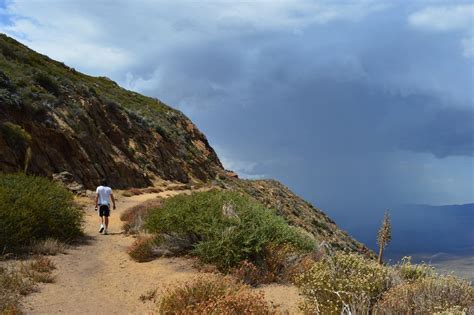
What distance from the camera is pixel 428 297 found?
19.7 feet

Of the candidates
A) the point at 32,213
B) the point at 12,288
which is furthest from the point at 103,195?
the point at 12,288

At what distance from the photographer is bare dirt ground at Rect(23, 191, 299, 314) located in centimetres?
772

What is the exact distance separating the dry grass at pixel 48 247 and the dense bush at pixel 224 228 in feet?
8.57

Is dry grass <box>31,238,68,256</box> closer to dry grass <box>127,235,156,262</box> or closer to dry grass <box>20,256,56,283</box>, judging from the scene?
dry grass <box>20,256,56,283</box>

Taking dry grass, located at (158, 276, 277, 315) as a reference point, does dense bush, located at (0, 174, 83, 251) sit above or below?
above

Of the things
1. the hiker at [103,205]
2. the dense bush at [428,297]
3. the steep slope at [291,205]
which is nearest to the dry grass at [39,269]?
the hiker at [103,205]

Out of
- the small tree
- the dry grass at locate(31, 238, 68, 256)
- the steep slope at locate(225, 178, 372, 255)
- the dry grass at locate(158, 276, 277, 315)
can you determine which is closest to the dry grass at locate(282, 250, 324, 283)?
the dry grass at locate(158, 276, 277, 315)

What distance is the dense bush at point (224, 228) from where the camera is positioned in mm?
10247

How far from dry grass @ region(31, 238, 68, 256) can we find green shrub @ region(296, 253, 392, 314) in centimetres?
671

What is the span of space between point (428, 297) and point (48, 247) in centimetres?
902

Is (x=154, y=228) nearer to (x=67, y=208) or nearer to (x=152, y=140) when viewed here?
(x=67, y=208)

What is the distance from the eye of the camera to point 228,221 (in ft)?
35.7

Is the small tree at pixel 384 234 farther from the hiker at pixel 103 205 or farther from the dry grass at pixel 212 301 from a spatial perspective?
the hiker at pixel 103 205

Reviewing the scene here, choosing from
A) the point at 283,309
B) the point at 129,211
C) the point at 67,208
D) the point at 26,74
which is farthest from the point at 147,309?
the point at 26,74
